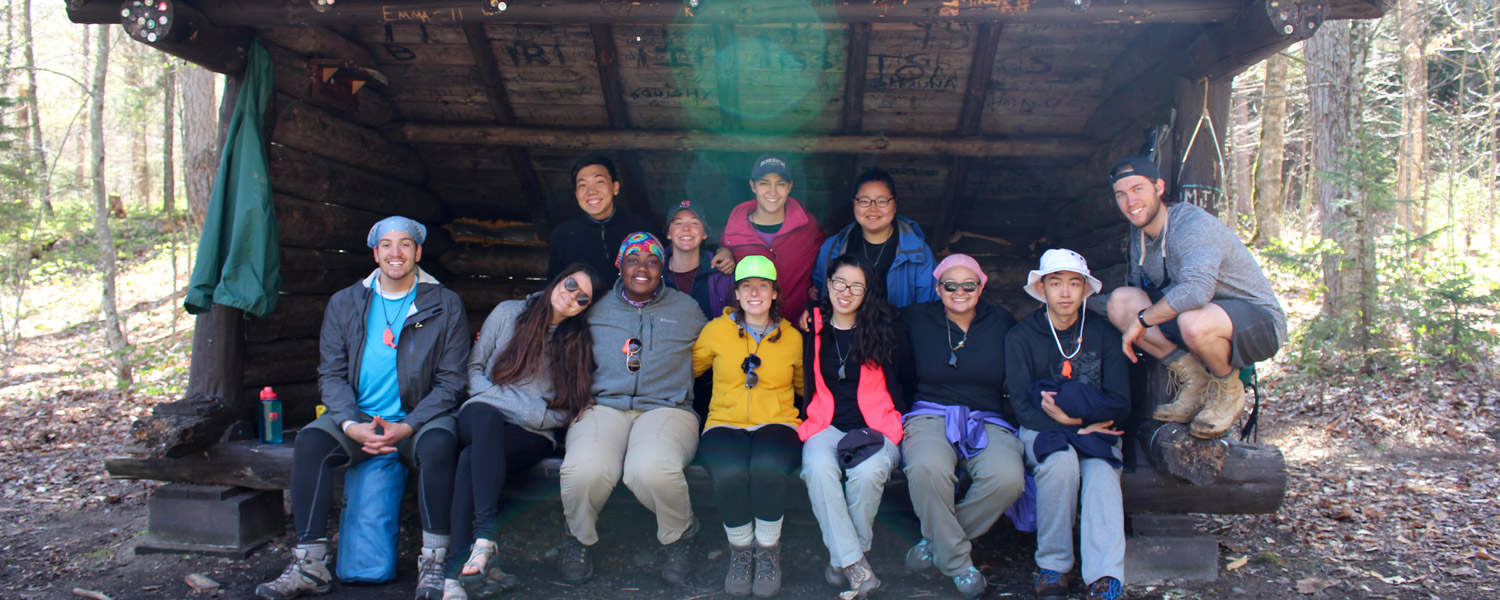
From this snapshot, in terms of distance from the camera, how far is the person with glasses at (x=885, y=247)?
4.49 m

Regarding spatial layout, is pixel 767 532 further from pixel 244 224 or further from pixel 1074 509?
pixel 244 224

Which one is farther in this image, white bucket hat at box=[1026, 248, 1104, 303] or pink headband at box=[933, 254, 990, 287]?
pink headband at box=[933, 254, 990, 287]

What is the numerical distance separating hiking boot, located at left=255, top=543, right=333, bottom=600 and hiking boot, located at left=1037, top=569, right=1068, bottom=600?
3.18m

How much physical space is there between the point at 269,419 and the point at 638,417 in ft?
7.04

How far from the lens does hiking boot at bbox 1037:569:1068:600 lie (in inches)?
136

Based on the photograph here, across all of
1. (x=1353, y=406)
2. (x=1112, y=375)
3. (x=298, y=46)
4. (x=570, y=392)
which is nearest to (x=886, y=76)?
(x=1112, y=375)

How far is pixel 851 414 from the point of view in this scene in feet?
12.5

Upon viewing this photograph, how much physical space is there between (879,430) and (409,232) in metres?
2.52

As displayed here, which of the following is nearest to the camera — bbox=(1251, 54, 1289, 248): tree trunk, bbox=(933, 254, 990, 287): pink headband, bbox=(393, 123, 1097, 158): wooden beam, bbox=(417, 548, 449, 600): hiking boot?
bbox=(417, 548, 449, 600): hiking boot

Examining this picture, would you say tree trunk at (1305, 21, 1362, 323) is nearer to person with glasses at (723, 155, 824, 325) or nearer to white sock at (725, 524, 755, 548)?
person with glasses at (723, 155, 824, 325)

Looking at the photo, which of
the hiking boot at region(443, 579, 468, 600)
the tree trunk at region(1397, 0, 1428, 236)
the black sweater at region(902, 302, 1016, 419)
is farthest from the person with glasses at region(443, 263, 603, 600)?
the tree trunk at region(1397, 0, 1428, 236)

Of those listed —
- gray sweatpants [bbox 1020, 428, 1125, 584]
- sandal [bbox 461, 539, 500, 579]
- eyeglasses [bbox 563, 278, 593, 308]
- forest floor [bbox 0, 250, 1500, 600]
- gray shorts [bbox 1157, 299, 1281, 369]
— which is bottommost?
forest floor [bbox 0, 250, 1500, 600]

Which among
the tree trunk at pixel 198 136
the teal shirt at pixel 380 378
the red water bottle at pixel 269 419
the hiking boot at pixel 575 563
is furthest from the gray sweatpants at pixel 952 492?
the tree trunk at pixel 198 136

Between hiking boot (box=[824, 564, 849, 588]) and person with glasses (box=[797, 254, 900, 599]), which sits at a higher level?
person with glasses (box=[797, 254, 900, 599])
